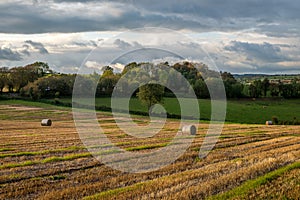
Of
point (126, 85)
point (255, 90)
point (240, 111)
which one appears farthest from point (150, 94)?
point (255, 90)

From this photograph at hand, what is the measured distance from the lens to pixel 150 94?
195 ft

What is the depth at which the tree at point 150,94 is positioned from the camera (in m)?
58.9

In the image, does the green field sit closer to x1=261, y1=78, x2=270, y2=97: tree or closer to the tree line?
the tree line

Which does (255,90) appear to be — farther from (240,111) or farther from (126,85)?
(126,85)

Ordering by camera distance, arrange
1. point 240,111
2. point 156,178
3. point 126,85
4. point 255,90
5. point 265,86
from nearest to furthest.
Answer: point 156,178 → point 126,85 → point 240,111 → point 255,90 → point 265,86

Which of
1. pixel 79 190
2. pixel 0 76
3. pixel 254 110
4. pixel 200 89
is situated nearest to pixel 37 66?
pixel 0 76

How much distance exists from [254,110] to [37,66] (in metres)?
73.5

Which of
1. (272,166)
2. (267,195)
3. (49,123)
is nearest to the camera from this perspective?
(267,195)

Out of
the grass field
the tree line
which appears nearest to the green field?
the tree line

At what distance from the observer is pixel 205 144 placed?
64.7 ft

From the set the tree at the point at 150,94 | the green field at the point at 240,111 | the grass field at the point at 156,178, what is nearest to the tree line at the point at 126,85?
the tree at the point at 150,94

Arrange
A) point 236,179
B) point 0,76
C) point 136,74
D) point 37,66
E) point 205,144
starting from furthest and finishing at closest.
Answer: point 37,66
point 0,76
point 136,74
point 205,144
point 236,179

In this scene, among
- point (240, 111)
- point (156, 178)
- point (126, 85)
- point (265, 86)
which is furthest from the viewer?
point (265, 86)

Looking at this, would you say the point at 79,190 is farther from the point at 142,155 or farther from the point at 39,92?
the point at 39,92
